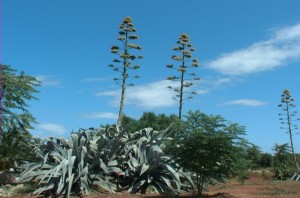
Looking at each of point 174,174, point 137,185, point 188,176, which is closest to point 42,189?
point 137,185

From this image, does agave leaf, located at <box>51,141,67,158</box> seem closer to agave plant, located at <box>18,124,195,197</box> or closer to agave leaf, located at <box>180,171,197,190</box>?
agave plant, located at <box>18,124,195,197</box>

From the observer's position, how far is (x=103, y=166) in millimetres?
17984

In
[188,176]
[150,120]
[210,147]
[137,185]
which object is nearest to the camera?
[210,147]

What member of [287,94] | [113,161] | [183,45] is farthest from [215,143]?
[287,94]

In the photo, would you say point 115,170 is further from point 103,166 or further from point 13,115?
point 13,115

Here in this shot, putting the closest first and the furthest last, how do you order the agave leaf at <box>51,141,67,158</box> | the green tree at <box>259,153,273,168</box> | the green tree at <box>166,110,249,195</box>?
the green tree at <box>166,110,249,195</box>, the agave leaf at <box>51,141,67,158</box>, the green tree at <box>259,153,273,168</box>

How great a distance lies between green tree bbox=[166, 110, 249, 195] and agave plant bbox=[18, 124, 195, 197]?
1.31 metres

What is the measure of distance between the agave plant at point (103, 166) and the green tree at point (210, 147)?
1.31 metres

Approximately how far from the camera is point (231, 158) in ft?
52.6

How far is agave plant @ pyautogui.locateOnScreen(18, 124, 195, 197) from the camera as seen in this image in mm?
17391

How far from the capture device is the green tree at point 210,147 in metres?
15.7

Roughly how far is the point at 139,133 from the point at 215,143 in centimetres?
544

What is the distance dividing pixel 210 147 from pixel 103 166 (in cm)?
441

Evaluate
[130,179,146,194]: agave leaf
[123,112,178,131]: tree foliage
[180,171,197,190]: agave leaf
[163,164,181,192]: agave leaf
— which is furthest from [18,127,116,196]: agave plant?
[123,112,178,131]: tree foliage
